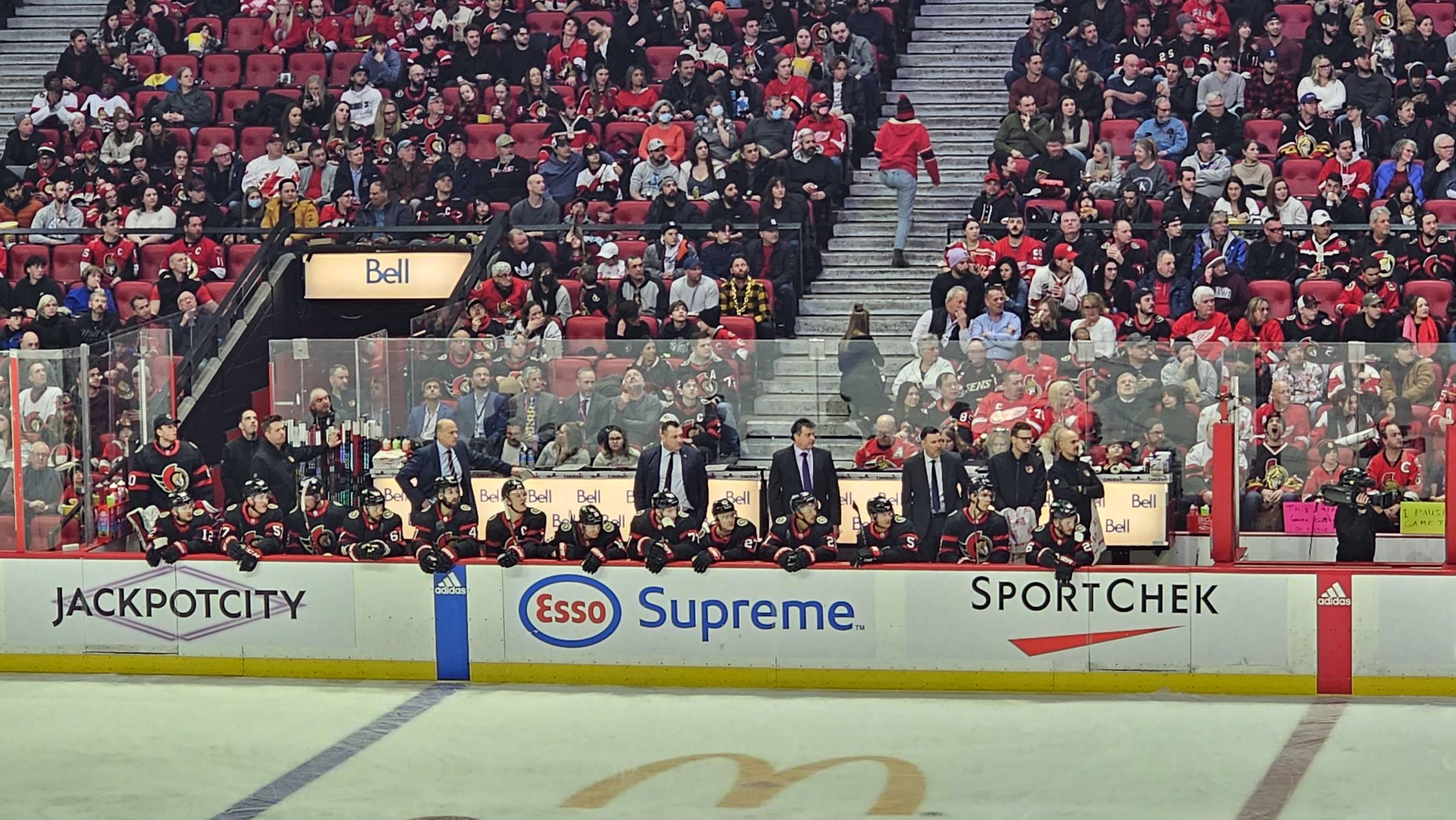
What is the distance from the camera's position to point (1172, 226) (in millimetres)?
18312

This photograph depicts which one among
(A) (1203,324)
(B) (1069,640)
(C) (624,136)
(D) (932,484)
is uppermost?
(C) (624,136)

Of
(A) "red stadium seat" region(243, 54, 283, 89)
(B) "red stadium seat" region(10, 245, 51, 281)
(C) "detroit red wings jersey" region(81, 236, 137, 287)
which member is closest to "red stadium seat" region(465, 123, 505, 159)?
(A) "red stadium seat" region(243, 54, 283, 89)

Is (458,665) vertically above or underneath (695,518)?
underneath

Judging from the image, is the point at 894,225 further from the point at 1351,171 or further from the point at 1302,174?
the point at 1351,171

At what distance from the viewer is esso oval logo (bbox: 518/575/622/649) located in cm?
1415

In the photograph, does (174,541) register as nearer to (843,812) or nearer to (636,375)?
(636,375)

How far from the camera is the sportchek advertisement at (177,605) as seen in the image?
14422 millimetres

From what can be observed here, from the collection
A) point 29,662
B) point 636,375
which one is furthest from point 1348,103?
point 29,662

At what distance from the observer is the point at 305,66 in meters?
23.7

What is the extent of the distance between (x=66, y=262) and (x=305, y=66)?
13.7ft

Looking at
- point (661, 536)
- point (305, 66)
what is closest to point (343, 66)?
point (305, 66)

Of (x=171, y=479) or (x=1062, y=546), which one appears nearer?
(x=1062, y=546)

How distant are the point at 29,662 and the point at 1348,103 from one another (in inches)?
505

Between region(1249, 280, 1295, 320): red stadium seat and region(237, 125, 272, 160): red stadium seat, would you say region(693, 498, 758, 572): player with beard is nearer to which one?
region(1249, 280, 1295, 320): red stadium seat
